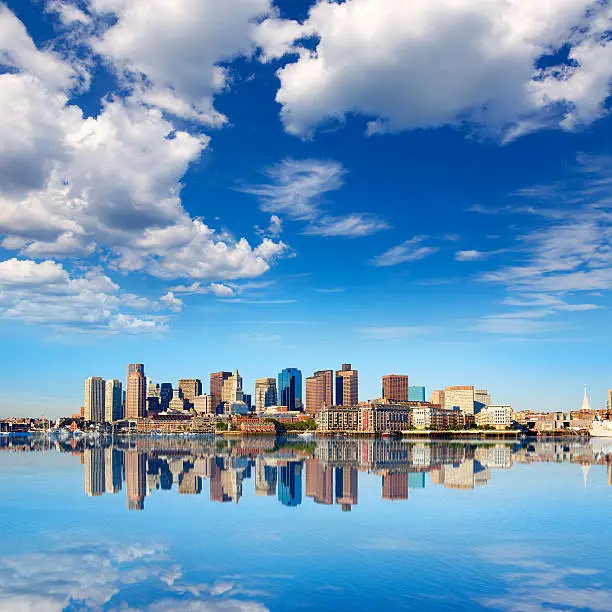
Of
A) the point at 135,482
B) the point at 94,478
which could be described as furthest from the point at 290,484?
the point at 94,478

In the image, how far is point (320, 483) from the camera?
252ft

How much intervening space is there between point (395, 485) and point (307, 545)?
32.5m

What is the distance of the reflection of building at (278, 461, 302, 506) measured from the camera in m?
62.8

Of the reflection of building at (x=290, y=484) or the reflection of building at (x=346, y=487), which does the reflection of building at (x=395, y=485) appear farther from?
the reflection of building at (x=290, y=484)

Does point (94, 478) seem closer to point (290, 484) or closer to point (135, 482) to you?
point (135, 482)

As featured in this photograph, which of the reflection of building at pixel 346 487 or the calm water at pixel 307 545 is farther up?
the calm water at pixel 307 545

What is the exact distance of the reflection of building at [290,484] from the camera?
206 feet

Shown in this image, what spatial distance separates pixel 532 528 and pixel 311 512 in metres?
17.7

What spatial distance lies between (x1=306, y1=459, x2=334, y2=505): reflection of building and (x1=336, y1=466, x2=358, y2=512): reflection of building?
797 mm

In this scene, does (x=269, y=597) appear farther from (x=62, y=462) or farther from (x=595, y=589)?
(x=62, y=462)

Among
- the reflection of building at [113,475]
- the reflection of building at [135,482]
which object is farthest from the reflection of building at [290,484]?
the reflection of building at [113,475]

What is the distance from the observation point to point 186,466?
4058 inches

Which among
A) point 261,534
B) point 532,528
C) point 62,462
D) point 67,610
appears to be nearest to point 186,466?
point 62,462

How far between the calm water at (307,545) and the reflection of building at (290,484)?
0.35 m
